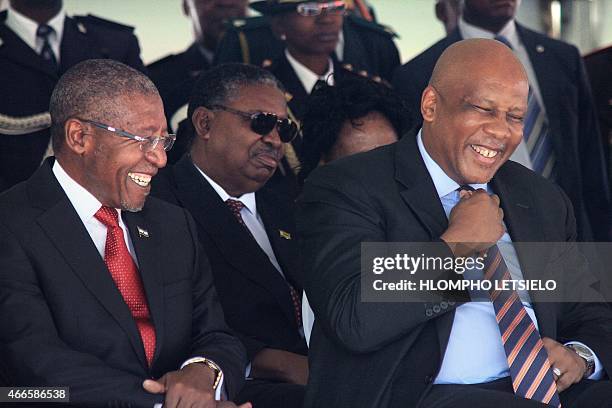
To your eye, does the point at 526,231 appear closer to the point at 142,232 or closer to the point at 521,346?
the point at 521,346

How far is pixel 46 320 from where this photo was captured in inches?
109

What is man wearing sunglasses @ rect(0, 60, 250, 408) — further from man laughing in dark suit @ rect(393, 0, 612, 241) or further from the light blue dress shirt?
man laughing in dark suit @ rect(393, 0, 612, 241)

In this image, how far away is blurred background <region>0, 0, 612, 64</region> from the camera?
5363mm

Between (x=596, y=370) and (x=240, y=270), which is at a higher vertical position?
(x=596, y=370)

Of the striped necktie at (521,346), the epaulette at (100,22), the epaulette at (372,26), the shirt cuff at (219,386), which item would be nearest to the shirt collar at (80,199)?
the shirt cuff at (219,386)

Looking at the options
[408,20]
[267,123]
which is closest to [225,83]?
[267,123]

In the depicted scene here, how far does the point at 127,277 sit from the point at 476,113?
104 cm

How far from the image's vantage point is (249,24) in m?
4.96

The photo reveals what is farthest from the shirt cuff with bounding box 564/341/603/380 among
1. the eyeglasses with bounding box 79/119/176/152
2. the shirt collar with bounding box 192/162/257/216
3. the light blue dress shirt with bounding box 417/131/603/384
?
the shirt collar with bounding box 192/162/257/216

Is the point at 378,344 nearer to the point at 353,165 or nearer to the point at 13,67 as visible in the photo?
the point at 353,165

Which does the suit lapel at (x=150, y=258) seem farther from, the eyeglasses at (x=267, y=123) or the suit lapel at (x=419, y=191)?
the eyeglasses at (x=267, y=123)

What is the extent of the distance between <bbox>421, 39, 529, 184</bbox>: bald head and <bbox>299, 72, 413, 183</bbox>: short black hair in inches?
38.7

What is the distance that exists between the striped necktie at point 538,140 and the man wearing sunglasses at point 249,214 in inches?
46.5

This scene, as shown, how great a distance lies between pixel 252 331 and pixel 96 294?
0.86 m
